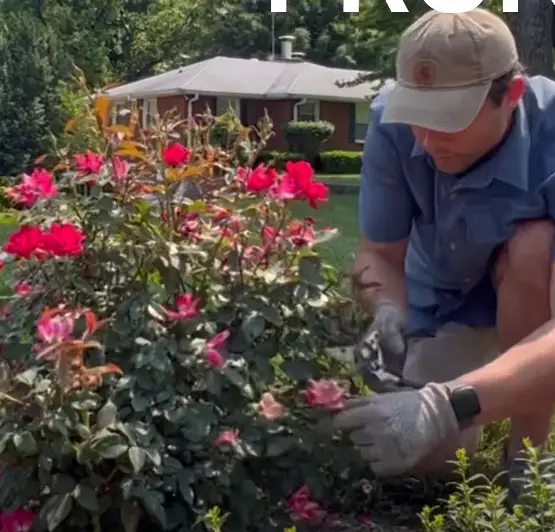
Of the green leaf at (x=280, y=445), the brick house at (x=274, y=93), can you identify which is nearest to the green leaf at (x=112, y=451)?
the green leaf at (x=280, y=445)

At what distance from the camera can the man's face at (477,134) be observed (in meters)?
2.51

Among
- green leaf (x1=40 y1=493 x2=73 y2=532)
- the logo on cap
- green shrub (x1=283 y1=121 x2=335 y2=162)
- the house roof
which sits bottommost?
green shrub (x1=283 y1=121 x2=335 y2=162)

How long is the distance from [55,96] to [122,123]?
29446mm

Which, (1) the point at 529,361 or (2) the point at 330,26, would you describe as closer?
(1) the point at 529,361

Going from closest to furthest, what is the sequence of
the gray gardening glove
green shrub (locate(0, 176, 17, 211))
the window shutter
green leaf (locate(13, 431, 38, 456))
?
1. green leaf (locate(13, 431, 38, 456))
2. the gray gardening glove
3. green shrub (locate(0, 176, 17, 211))
4. the window shutter

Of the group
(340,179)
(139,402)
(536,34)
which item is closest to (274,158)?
(139,402)

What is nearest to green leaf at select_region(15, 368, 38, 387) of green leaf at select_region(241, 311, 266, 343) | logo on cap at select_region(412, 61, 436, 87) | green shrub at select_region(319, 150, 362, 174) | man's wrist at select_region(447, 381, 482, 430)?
green leaf at select_region(241, 311, 266, 343)

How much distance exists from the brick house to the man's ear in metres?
30.7

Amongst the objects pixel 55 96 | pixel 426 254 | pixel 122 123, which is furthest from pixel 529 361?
A: pixel 55 96

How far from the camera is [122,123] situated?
2465 millimetres

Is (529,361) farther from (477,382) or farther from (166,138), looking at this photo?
(166,138)

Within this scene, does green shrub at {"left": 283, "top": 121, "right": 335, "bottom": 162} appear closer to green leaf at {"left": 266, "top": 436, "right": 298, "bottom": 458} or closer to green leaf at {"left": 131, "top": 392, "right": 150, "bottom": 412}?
green leaf at {"left": 266, "top": 436, "right": 298, "bottom": 458}

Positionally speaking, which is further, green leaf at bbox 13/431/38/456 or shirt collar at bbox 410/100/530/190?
shirt collar at bbox 410/100/530/190

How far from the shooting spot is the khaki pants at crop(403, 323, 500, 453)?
297 centimetres
